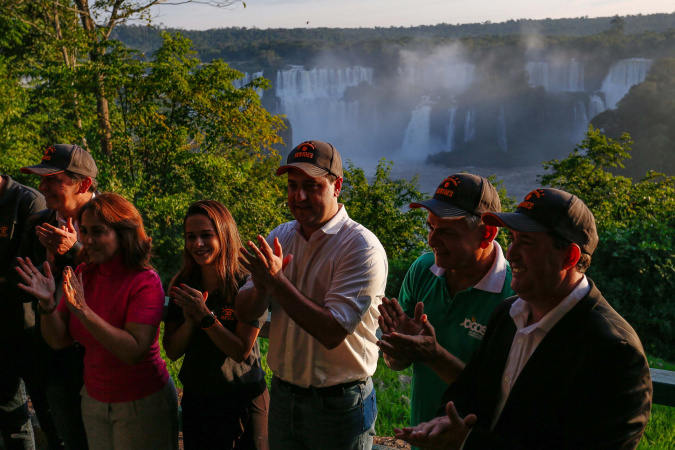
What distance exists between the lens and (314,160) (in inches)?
106

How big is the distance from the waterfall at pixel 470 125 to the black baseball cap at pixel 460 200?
9677cm

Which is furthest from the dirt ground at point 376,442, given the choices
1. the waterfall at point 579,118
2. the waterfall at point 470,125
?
the waterfall at point 470,125

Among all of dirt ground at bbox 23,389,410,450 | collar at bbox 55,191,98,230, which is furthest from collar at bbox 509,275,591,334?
collar at bbox 55,191,98,230

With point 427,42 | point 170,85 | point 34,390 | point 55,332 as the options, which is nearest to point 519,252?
point 55,332

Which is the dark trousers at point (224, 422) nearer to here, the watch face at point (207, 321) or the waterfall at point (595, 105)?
the watch face at point (207, 321)

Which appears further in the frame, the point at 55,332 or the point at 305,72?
the point at 305,72

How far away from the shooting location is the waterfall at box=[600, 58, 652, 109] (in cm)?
8331

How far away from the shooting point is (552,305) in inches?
81.0

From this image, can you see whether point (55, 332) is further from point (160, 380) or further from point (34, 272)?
point (160, 380)

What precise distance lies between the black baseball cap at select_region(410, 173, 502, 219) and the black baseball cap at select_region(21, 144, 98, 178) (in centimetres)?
225

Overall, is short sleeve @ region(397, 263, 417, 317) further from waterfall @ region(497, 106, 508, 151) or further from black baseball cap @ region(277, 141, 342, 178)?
waterfall @ region(497, 106, 508, 151)

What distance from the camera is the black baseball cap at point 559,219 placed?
2031mm

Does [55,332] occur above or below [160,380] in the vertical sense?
above

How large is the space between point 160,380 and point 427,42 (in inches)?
4831
